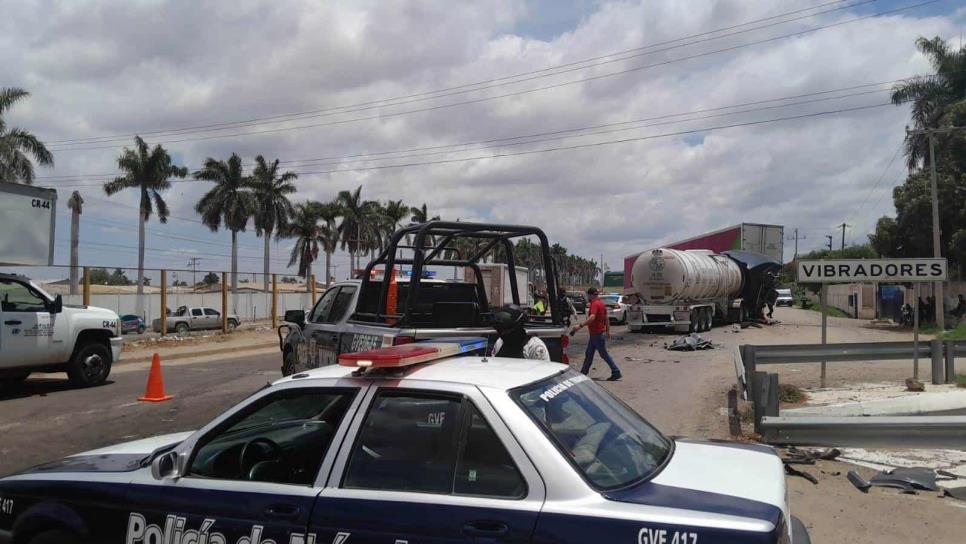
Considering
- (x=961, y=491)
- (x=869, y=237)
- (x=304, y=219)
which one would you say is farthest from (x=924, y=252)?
(x=304, y=219)

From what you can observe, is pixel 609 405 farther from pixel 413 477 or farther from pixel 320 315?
pixel 320 315

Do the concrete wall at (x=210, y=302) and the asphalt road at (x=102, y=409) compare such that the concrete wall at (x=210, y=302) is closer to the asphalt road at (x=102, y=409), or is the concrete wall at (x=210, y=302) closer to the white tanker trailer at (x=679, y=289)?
the asphalt road at (x=102, y=409)

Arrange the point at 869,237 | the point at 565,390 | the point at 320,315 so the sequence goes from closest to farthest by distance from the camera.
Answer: the point at 565,390 < the point at 320,315 < the point at 869,237

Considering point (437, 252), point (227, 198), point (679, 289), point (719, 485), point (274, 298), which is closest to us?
point (719, 485)

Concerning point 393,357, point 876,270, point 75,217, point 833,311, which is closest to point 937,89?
point 833,311

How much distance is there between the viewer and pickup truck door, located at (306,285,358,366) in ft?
25.9

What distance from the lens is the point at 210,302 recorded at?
122 feet

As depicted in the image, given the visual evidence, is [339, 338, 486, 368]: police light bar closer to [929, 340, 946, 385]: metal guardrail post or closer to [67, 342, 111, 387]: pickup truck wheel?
[929, 340, 946, 385]: metal guardrail post

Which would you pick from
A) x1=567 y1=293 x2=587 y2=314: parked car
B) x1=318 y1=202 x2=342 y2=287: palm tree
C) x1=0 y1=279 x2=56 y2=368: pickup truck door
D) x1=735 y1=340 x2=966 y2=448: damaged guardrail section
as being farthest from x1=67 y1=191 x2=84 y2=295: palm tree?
x1=735 y1=340 x2=966 y2=448: damaged guardrail section

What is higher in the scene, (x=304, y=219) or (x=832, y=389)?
(x=304, y=219)

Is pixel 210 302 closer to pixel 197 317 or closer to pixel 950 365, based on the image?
pixel 197 317

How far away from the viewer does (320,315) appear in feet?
33.0

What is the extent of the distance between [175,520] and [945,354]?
1265 cm

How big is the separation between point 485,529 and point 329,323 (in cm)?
698
